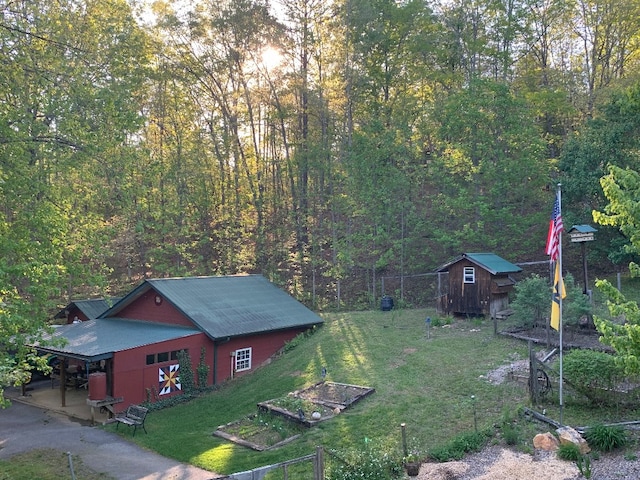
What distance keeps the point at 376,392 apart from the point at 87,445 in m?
8.25

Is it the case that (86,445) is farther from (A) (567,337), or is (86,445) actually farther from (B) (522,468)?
(A) (567,337)

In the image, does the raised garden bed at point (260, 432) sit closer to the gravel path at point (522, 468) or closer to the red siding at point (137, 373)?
the gravel path at point (522, 468)

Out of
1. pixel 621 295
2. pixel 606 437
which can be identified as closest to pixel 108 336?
pixel 606 437

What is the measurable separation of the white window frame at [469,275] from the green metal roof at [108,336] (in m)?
11.7

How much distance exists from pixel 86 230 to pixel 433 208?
1961cm

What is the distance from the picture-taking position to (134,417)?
15.1 meters

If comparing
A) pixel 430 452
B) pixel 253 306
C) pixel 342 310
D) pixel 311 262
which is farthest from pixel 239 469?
pixel 311 262

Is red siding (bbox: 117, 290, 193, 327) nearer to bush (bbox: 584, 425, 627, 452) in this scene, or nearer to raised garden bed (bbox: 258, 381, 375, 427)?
raised garden bed (bbox: 258, 381, 375, 427)

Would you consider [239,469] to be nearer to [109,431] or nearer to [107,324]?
[109,431]

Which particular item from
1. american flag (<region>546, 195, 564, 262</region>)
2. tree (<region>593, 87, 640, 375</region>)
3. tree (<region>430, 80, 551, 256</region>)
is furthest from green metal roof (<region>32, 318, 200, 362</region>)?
tree (<region>430, 80, 551, 256</region>)

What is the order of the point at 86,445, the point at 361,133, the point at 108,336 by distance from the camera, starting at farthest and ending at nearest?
the point at 361,133, the point at 108,336, the point at 86,445

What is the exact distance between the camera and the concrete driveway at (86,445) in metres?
11.8

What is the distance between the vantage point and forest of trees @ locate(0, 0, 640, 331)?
26844 mm

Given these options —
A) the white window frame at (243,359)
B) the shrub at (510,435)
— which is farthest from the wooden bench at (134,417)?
the shrub at (510,435)
